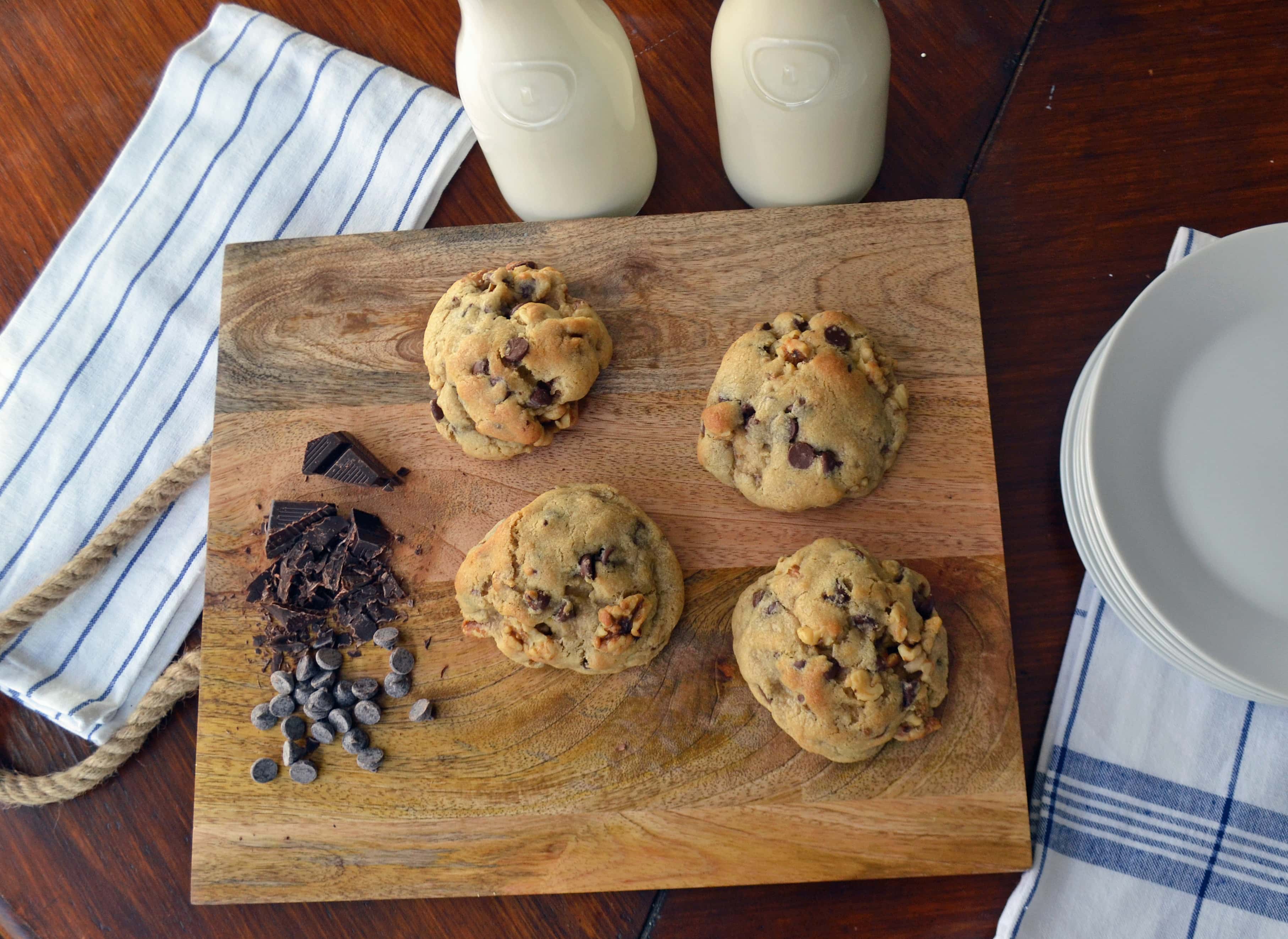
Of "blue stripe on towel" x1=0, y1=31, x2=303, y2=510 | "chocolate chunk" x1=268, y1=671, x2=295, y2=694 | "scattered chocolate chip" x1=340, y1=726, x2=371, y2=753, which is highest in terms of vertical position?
"blue stripe on towel" x1=0, y1=31, x2=303, y2=510

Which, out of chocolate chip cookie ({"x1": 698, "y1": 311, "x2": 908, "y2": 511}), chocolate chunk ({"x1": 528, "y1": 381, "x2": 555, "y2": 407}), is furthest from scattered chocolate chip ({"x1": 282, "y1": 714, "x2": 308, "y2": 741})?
chocolate chip cookie ({"x1": 698, "y1": 311, "x2": 908, "y2": 511})

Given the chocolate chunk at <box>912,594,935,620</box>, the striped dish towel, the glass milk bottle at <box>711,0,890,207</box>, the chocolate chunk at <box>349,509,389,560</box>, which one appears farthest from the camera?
the striped dish towel

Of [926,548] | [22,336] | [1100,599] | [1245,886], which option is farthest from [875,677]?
[22,336]

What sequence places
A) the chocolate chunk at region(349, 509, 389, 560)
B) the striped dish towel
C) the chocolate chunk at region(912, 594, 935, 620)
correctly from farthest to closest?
the striped dish towel
the chocolate chunk at region(349, 509, 389, 560)
the chocolate chunk at region(912, 594, 935, 620)

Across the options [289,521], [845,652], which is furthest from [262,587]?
[845,652]

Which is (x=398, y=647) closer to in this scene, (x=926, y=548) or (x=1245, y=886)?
(x=926, y=548)

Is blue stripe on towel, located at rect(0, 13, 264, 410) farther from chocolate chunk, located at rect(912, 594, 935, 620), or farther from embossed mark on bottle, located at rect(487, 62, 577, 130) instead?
chocolate chunk, located at rect(912, 594, 935, 620)

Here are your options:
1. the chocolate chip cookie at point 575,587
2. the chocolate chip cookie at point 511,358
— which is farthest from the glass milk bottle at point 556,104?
the chocolate chip cookie at point 575,587
